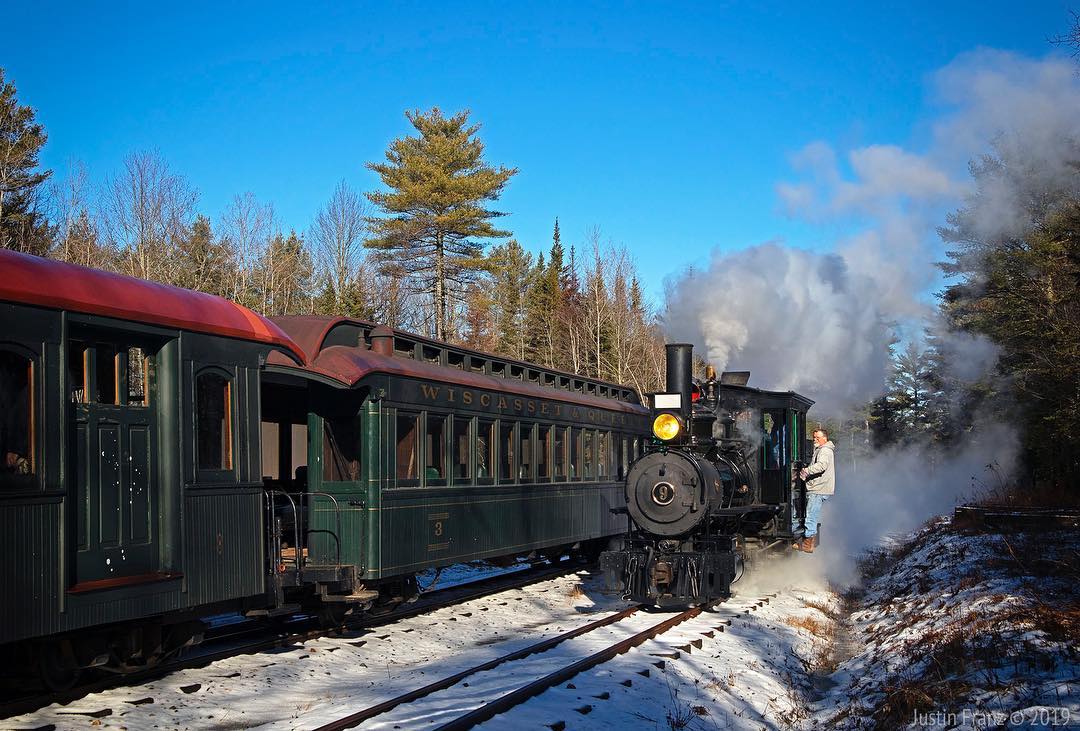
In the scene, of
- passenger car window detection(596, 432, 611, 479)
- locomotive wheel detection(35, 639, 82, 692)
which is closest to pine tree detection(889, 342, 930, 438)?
passenger car window detection(596, 432, 611, 479)

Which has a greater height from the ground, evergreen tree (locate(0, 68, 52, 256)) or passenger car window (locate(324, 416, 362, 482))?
evergreen tree (locate(0, 68, 52, 256))

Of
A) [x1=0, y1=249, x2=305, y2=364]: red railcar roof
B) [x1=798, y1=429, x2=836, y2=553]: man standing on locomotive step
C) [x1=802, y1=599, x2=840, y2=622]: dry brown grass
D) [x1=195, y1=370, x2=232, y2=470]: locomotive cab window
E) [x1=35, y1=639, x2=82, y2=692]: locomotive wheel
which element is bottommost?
[x1=802, y1=599, x2=840, y2=622]: dry brown grass

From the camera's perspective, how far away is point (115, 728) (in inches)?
256

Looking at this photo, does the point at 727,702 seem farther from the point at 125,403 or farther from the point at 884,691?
the point at 125,403

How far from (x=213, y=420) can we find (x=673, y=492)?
600 cm

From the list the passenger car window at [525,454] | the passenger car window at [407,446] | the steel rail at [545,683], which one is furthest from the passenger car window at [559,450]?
the steel rail at [545,683]

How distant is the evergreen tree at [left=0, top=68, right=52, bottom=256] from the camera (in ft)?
83.6

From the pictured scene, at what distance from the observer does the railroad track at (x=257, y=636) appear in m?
7.04

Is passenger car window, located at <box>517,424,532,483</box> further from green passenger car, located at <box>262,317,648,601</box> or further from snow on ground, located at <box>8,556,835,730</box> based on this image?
snow on ground, located at <box>8,556,835,730</box>

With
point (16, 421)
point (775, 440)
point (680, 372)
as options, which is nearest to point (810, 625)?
point (680, 372)

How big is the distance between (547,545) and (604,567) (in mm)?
2538

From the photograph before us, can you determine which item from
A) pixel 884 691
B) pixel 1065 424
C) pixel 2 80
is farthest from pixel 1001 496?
pixel 2 80

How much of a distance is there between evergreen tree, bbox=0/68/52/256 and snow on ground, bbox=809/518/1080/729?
A: 75.7ft

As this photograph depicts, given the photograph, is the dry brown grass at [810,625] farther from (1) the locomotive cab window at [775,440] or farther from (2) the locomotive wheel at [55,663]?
(2) the locomotive wheel at [55,663]
